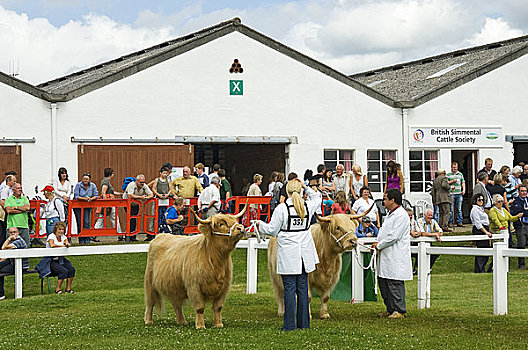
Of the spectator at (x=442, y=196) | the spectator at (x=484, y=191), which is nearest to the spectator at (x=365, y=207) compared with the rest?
the spectator at (x=484, y=191)

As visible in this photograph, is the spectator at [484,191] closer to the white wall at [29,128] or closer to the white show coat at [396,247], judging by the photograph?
the white show coat at [396,247]

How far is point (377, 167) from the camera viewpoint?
28016 mm

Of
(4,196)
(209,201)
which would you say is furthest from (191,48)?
(4,196)

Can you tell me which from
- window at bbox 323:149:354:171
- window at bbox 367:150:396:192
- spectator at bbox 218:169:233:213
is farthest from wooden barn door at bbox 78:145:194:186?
window at bbox 367:150:396:192

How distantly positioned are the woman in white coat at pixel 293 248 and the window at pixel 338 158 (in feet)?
55.0

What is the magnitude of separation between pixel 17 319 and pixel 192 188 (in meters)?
8.99

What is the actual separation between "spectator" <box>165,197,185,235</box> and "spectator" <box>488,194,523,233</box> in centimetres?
760

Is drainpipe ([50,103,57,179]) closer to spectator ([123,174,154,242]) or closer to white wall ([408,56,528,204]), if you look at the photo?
spectator ([123,174,154,242])

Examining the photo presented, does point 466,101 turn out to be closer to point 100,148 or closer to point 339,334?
point 100,148

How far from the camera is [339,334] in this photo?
10258 millimetres

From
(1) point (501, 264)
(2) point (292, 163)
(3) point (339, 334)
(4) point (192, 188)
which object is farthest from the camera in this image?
(2) point (292, 163)

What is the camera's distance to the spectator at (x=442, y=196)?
971 inches

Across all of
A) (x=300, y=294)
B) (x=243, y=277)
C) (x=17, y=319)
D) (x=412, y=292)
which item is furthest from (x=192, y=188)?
(x=300, y=294)

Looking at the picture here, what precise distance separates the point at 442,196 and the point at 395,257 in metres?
13.3
